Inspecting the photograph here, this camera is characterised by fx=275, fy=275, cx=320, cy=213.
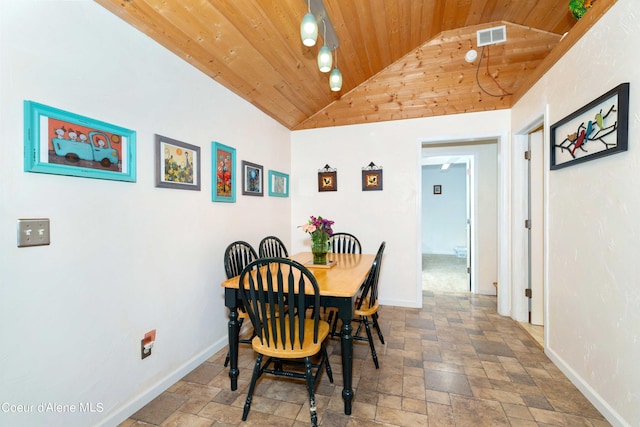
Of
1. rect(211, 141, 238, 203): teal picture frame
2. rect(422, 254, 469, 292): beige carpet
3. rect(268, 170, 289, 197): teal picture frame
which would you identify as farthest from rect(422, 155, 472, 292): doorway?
rect(211, 141, 238, 203): teal picture frame

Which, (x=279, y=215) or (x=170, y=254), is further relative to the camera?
(x=279, y=215)

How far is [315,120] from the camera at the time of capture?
3.77 meters

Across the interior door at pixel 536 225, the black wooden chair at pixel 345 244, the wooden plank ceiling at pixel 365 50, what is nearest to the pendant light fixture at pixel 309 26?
the wooden plank ceiling at pixel 365 50

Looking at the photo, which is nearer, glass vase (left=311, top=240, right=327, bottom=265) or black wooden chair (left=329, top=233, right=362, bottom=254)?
glass vase (left=311, top=240, right=327, bottom=265)

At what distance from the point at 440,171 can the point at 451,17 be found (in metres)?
4.85

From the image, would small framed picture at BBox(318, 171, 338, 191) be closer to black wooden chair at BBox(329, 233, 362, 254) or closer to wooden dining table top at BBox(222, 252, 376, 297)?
black wooden chair at BBox(329, 233, 362, 254)

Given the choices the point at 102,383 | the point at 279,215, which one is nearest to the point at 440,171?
the point at 279,215

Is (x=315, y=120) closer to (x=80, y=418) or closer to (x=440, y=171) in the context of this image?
(x=80, y=418)

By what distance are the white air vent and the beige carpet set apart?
10.5 ft

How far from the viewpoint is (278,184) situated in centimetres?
354

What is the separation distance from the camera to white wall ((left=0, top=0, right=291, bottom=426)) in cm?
118

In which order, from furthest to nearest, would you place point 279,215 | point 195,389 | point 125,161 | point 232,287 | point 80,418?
point 279,215 → point 195,389 → point 232,287 → point 125,161 → point 80,418

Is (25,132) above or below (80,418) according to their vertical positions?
above

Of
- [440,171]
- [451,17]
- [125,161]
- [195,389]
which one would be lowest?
[195,389]
